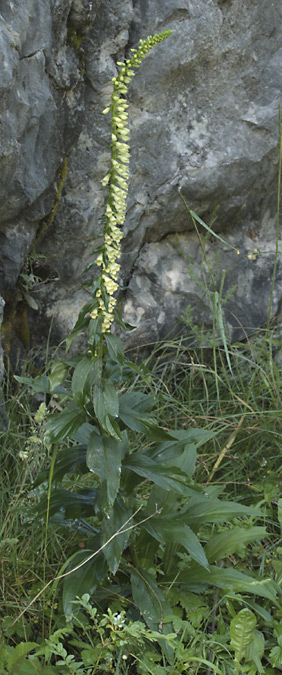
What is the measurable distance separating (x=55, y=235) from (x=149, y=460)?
5.13 ft

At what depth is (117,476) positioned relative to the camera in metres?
1.86

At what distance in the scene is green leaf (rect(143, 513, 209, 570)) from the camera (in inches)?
76.6

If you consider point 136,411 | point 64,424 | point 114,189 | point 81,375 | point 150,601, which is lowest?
point 150,601

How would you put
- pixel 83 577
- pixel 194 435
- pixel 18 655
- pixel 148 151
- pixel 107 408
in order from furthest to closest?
pixel 148 151 < pixel 194 435 < pixel 83 577 < pixel 107 408 < pixel 18 655

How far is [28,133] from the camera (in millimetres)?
2678

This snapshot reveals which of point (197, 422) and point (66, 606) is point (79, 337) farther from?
point (66, 606)

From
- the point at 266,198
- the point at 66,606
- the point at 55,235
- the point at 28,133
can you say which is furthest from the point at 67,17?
the point at 66,606

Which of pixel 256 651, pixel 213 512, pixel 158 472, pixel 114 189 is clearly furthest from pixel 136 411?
pixel 256 651

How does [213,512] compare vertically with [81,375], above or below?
below

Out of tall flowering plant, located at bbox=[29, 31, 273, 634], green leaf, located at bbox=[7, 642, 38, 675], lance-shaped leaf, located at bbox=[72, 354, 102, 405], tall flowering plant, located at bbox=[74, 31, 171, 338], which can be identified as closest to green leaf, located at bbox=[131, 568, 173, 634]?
tall flowering plant, located at bbox=[29, 31, 273, 634]

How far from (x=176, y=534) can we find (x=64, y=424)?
0.51 metres

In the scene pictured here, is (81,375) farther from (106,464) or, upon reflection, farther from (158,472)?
(158,472)

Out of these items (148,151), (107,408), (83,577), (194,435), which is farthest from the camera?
(148,151)

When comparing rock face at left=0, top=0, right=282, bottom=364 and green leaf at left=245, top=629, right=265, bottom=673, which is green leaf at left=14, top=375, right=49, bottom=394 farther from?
green leaf at left=245, top=629, right=265, bottom=673
